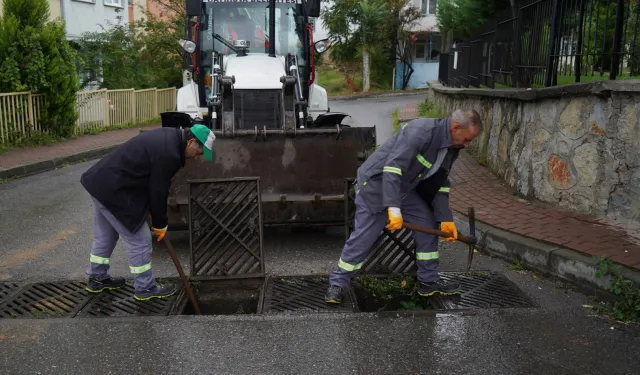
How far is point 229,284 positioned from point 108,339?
128 cm

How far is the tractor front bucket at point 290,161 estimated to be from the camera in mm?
5902

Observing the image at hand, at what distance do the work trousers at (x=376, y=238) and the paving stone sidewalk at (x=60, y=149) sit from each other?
7654mm

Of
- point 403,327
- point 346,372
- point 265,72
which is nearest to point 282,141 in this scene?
point 265,72

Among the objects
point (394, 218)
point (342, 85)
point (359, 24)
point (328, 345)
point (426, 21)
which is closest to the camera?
point (328, 345)

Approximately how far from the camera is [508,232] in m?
5.77

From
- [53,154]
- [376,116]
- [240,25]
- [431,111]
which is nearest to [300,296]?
[240,25]

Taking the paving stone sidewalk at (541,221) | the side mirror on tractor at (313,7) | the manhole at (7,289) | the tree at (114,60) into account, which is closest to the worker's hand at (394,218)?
the paving stone sidewalk at (541,221)

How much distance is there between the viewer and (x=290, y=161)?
5.94 metres

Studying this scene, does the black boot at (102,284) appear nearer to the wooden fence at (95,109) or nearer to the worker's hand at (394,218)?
the worker's hand at (394,218)

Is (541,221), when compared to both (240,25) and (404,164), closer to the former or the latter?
(404,164)

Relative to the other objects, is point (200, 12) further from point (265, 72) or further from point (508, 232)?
point (508, 232)

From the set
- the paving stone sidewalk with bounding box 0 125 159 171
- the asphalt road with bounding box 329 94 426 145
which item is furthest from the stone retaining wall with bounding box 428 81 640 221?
the paving stone sidewalk with bounding box 0 125 159 171

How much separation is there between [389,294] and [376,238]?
0.60 metres

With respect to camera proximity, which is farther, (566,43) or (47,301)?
(566,43)
